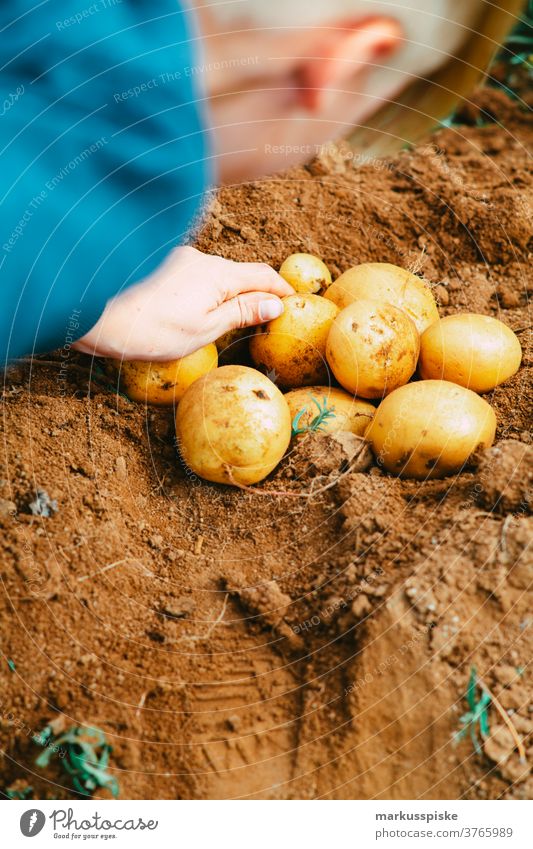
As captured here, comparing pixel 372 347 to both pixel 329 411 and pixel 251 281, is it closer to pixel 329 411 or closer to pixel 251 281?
pixel 329 411

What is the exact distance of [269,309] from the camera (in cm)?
259

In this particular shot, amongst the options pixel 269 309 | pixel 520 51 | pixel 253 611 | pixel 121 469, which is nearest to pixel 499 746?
pixel 253 611

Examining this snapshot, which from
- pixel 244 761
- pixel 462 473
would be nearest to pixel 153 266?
pixel 462 473

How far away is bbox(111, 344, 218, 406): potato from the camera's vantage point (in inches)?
102

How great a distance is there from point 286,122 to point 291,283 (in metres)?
0.75

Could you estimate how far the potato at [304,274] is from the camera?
287 cm

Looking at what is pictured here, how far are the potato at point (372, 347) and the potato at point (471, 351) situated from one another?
0.26ft

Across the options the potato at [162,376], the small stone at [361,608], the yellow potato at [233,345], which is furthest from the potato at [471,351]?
the small stone at [361,608]

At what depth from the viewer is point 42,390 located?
257 cm

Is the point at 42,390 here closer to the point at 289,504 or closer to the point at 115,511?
the point at 115,511

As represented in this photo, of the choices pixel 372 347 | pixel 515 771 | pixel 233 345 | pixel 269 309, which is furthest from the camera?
pixel 233 345

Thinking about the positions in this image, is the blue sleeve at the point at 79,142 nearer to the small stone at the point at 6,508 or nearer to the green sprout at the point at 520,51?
the small stone at the point at 6,508

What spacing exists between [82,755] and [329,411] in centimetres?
130

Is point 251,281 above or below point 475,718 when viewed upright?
above
